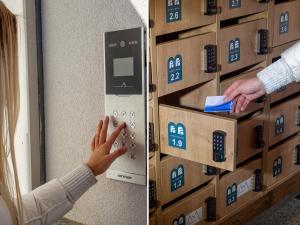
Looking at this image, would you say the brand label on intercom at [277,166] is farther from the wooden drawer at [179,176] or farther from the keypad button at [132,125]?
the keypad button at [132,125]

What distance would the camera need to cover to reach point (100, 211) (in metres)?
0.99

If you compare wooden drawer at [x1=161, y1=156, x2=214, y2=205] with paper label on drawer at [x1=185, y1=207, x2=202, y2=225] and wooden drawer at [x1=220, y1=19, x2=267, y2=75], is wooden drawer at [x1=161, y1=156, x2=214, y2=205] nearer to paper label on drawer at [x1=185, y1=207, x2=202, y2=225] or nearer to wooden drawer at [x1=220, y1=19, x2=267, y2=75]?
paper label on drawer at [x1=185, y1=207, x2=202, y2=225]

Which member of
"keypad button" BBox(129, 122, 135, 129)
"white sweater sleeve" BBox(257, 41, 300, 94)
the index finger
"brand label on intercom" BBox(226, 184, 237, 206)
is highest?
"white sweater sleeve" BBox(257, 41, 300, 94)

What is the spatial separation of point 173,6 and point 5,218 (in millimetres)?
436

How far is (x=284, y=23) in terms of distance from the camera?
0.69 m

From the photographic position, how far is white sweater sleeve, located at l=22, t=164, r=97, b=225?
0.89 meters

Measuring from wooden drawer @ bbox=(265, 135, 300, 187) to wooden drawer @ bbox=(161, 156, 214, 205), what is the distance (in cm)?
9

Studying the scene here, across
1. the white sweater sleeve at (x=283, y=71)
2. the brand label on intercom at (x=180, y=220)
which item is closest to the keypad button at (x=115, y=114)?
the brand label on intercom at (x=180, y=220)

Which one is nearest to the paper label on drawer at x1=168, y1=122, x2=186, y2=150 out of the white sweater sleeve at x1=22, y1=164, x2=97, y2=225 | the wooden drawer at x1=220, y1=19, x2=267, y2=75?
the wooden drawer at x1=220, y1=19, x2=267, y2=75

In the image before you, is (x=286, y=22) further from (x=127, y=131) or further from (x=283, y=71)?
(x=127, y=131)

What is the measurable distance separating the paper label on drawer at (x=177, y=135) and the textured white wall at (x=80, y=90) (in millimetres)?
201

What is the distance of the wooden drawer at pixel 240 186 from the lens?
30.2 inches

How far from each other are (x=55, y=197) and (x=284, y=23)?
Result: 1.63ft

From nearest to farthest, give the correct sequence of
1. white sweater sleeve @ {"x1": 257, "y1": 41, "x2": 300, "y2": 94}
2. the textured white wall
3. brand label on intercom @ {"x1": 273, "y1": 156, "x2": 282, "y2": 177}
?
white sweater sleeve @ {"x1": 257, "y1": 41, "x2": 300, "y2": 94}, brand label on intercom @ {"x1": 273, "y1": 156, "x2": 282, "y2": 177}, the textured white wall
